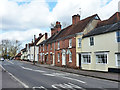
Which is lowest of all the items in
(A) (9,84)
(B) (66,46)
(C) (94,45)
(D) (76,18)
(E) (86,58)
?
(A) (9,84)

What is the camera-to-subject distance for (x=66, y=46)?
27594 mm

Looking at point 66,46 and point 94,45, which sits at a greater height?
point 66,46

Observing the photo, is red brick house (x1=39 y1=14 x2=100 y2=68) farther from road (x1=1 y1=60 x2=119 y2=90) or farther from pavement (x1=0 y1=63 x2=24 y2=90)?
pavement (x1=0 y1=63 x2=24 y2=90)

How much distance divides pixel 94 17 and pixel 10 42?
68.1 m

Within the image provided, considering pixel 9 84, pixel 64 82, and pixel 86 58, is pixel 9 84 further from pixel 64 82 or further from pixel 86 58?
pixel 86 58

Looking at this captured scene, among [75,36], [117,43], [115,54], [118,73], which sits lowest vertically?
[118,73]

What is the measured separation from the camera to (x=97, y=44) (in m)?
20.2

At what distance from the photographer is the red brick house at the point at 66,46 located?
25.0 meters

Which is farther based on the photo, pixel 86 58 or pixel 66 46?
pixel 66 46

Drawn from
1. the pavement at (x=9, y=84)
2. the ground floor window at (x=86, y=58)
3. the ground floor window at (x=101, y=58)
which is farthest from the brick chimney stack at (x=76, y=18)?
the pavement at (x=9, y=84)

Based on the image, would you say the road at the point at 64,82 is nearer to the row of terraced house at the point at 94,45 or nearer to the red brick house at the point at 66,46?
the row of terraced house at the point at 94,45

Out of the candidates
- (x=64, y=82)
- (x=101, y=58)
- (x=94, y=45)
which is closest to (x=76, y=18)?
(x=94, y=45)

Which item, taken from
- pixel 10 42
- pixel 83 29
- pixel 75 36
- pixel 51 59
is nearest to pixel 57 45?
pixel 51 59

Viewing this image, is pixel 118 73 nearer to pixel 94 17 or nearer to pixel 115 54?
pixel 115 54
